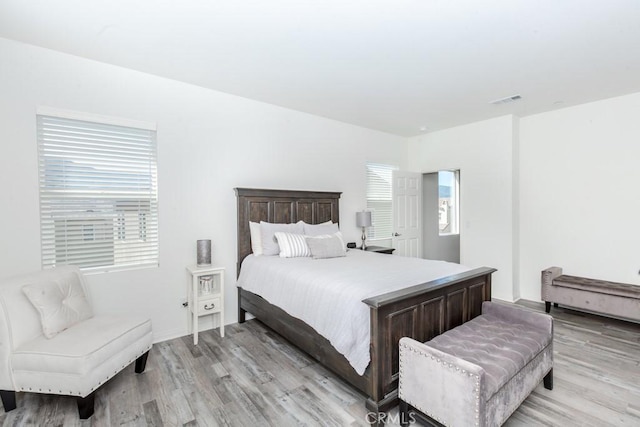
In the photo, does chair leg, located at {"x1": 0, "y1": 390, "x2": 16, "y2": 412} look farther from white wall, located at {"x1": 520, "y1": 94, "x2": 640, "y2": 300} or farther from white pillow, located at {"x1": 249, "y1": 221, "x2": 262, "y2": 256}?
white wall, located at {"x1": 520, "y1": 94, "x2": 640, "y2": 300}

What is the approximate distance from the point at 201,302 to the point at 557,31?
3.94 m

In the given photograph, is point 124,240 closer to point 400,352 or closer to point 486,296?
point 400,352

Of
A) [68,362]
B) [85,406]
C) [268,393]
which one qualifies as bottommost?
[268,393]

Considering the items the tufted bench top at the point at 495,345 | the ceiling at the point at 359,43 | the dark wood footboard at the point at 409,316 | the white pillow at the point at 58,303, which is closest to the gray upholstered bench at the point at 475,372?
the tufted bench top at the point at 495,345

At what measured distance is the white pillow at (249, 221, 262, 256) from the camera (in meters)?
3.62

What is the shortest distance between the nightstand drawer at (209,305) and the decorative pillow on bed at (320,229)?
1.31 metres

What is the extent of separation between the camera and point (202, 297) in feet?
10.5

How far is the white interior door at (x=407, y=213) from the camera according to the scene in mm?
5379

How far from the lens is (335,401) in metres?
2.20

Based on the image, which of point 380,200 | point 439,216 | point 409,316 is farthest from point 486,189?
point 409,316

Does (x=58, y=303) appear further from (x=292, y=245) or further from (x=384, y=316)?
(x=384, y=316)

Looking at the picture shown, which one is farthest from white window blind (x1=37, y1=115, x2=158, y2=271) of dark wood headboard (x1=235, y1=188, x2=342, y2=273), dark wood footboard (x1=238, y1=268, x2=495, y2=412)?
dark wood footboard (x1=238, y1=268, x2=495, y2=412)

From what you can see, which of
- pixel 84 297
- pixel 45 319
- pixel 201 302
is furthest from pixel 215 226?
pixel 45 319

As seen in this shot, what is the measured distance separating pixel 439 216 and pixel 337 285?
5053 mm
